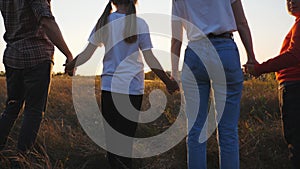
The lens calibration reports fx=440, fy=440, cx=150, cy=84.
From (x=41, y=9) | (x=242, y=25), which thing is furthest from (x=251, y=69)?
(x=41, y=9)

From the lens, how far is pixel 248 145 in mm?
3830

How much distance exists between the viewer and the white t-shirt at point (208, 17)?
8.77ft

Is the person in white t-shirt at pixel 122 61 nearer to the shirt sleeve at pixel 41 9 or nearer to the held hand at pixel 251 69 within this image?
the shirt sleeve at pixel 41 9

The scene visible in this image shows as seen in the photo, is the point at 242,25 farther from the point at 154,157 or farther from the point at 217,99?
the point at 154,157

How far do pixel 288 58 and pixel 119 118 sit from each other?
4.06ft

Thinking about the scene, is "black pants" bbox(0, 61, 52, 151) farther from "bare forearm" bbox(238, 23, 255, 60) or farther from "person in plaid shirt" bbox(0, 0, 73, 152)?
"bare forearm" bbox(238, 23, 255, 60)

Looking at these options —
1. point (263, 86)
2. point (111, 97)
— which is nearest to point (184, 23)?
point (111, 97)

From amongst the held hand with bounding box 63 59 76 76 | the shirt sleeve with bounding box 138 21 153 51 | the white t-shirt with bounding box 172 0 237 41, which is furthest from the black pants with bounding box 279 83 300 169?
the held hand with bounding box 63 59 76 76

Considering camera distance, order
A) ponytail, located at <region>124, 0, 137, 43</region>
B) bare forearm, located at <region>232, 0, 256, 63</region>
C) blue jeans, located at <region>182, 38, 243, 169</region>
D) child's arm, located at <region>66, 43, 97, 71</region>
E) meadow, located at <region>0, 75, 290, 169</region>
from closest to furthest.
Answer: blue jeans, located at <region>182, 38, 243, 169</region> < bare forearm, located at <region>232, 0, 256, 63</region> < ponytail, located at <region>124, 0, 137, 43</region> < child's arm, located at <region>66, 43, 97, 71</region> < meadow, located at <region>0, 75, 290, 169</region>

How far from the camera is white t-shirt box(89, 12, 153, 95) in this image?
2.98 meters

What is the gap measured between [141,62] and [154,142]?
49.8 inches

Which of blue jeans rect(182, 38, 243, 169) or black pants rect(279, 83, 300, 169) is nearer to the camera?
blue jeans rect(182, 38, 243, 169)

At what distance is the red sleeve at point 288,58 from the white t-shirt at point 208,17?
52 cm

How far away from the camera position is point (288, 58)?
301 centimetres
